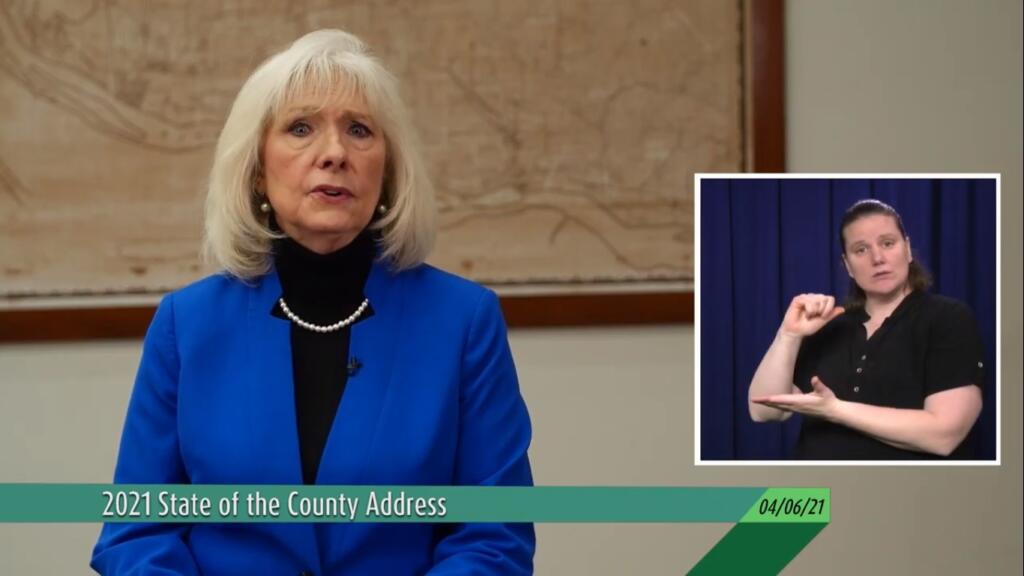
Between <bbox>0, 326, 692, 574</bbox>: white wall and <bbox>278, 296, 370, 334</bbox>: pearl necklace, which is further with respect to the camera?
<bbox>0, 326, 692, 574</bbox>: white wall

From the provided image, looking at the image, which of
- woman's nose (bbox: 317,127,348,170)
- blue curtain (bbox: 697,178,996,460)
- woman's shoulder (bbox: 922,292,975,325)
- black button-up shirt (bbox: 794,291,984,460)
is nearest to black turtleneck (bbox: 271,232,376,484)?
woman's nose (bbox: 317,127,348,170)

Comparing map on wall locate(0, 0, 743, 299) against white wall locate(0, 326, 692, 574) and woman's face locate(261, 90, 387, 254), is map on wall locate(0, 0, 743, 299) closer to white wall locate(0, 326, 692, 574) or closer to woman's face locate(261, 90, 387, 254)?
white wall locate(0, 326, 692, 574)

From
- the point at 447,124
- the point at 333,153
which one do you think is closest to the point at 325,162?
the point at 333,153

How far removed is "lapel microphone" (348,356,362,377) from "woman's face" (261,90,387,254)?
150mm

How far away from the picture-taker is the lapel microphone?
1.34 meters

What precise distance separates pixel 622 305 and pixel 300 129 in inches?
47.0

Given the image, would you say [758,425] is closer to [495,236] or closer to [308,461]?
→ [308,461]

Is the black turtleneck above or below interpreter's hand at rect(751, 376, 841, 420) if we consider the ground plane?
above

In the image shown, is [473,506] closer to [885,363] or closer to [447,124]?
[885,363]

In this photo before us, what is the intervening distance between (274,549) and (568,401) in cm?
122

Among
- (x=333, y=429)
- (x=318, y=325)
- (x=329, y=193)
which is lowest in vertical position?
(x=333, y=429)

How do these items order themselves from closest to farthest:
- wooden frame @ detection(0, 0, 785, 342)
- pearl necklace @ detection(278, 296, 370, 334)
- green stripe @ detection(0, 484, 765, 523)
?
green stripe @ detection(0, 484, 765, 523)
pearl necklace @ detection(278, 296, 370, 334)
wooden frame @ detection(0, 0, 785, 342)

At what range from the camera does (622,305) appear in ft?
7.98

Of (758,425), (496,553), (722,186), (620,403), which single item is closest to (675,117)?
(620,403)
